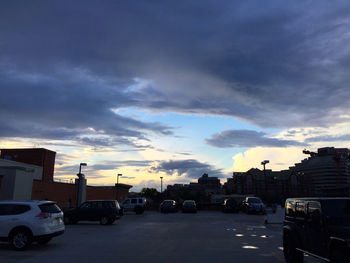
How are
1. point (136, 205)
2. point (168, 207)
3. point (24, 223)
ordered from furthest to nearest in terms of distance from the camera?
point (168, 207)
point (136, 205)
point (24, 223)

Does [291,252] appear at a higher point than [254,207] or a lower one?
lower

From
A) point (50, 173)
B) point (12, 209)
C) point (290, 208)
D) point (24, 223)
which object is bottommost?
point (24, 223)

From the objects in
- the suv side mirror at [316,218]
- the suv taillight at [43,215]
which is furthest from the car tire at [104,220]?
the suv side mirror at [316,218]

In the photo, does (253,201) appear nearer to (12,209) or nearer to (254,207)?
(254,207)

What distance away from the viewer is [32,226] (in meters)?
11.1

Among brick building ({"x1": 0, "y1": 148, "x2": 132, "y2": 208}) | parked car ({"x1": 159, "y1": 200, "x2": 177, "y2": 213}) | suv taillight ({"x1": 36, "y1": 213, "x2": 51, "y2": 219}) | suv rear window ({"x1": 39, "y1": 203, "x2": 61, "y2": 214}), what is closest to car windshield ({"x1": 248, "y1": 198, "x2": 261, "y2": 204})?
parked car ({"x1": 159, "y1": 200, "x2": 177, "y2": 213})

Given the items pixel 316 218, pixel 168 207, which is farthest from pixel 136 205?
pixel 316 218

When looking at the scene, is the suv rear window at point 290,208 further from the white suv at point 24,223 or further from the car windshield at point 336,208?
the white suv at point 24,223

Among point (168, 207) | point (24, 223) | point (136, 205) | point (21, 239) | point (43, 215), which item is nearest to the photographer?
point (21, 239)

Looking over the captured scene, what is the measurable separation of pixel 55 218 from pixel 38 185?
2254 cm

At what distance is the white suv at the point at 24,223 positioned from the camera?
11055 mm

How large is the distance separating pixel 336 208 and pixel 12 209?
10376 mm

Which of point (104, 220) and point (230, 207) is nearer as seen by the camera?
point (104, 220)

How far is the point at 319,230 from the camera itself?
720cm
